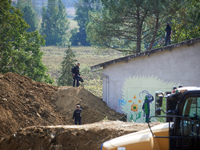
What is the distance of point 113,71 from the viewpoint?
2170cm

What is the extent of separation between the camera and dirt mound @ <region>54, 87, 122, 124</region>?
1969cm

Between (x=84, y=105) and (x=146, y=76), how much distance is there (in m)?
4.63

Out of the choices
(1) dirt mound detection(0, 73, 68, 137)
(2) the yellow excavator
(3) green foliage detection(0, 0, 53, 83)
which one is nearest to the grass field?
(3) green foliage detection(0, 0, 53, 83)

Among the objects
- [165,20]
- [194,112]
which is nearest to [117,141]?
[194,112]

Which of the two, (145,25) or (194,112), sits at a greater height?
(145,25)

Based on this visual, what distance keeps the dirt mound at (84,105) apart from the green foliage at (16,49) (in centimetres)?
1038

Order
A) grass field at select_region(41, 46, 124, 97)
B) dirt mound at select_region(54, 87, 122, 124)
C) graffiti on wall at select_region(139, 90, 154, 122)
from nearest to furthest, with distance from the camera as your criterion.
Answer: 1. dirt mound at select_region(54, 87, 122, 124)
2. graffiti on wall at select_region(139, 90, 154, 122)
3. grass field at select_region(41, 46, 124, 97)

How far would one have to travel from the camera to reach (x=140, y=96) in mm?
20453

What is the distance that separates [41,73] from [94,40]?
698 cm

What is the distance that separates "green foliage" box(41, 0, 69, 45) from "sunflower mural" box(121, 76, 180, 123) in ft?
242

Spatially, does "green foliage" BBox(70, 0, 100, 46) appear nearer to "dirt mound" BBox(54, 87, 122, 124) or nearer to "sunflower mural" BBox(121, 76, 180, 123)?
"dirt mound" BBox(54, 87, 122, 124)

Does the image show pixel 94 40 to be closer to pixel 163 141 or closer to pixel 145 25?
pixel 145 25

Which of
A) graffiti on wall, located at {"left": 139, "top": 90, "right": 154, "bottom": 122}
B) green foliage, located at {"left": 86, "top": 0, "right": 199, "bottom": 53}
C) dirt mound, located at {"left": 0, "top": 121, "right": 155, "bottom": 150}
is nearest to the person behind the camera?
dirt mound, located at {"left": 0, "top": 121, "right": 155, "bottom": 150}

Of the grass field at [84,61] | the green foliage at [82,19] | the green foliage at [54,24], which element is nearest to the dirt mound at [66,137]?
the grass field at [84,61]
